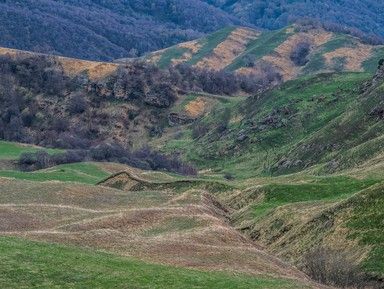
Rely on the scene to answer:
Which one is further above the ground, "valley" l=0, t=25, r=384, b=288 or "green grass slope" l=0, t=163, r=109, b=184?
"valley" l=0, t=25, r=384, b=288

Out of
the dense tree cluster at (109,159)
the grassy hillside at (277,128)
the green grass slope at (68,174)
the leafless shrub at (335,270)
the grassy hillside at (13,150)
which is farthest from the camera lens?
the grassy hillside at (13,150)

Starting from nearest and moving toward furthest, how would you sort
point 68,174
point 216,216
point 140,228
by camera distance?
point 140,228 → point 216,216 → point 68,174

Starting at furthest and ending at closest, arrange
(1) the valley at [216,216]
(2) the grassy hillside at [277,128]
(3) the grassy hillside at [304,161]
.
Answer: (2) the grassy hillside at [277,128]
(3) the grassy hillside at [304,161]
(1) the valley at [216,216]

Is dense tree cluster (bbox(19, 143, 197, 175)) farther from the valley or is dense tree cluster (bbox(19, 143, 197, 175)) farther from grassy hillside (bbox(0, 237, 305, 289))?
grassy hillside (bbox(0, 237, 305, 289))

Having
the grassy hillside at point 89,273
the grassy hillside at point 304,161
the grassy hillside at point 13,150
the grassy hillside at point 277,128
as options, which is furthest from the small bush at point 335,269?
the grassy hillside at point 13,150

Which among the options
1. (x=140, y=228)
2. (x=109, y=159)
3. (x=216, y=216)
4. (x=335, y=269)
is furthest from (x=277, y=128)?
(x=335, y=269)

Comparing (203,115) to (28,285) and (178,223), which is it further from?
(28,285)

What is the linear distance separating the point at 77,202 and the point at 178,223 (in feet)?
54.5

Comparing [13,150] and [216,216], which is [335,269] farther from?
[13,150]

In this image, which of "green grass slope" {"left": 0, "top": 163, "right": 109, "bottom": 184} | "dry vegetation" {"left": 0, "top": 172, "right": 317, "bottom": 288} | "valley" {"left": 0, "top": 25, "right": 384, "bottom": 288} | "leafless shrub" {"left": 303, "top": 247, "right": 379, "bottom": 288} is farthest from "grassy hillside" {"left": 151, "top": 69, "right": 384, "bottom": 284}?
"green grass slope" {"left": 0, "top": 163, "right": 109, "bottom": 184}

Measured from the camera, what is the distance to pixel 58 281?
34.4 meters

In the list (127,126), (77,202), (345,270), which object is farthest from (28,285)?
(127,126)

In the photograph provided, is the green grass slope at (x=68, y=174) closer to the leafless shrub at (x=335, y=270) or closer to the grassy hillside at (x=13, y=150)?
the grassy hillside at (x=13, y=150)

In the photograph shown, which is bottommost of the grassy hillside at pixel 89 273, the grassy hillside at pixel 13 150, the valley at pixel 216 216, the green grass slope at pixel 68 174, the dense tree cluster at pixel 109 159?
the grassy hillside at pixel 13 150
